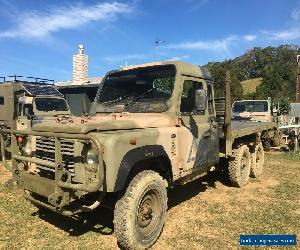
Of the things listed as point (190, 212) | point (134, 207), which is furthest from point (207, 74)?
point (134, 207)

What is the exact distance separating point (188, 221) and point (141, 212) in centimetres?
124

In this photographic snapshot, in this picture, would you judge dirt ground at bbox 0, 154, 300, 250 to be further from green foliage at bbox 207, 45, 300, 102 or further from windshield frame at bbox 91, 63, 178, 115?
green foliage at bbox 207, 45, 300, 102

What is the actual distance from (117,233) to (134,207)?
A: 0.37 m

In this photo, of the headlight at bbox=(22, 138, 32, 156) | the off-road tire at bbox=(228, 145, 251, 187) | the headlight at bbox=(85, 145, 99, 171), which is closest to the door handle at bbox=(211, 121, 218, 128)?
the off-road tire at bbox=(228, 145, 251, 187)

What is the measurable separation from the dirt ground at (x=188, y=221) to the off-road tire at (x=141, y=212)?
0.26 m

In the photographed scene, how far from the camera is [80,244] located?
471cm

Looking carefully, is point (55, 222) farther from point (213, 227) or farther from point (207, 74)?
point (207, 74)

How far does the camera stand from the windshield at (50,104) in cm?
1199

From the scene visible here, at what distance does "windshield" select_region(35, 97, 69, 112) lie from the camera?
12.0 metres

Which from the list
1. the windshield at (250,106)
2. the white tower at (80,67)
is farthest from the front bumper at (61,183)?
the white tower at (80,67)

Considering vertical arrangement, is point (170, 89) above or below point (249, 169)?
above

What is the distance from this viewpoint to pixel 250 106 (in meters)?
15.0

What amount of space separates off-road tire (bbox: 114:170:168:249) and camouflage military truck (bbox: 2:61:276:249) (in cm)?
1

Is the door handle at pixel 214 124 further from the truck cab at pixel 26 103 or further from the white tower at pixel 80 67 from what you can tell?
the white tower at pixel 80 67
